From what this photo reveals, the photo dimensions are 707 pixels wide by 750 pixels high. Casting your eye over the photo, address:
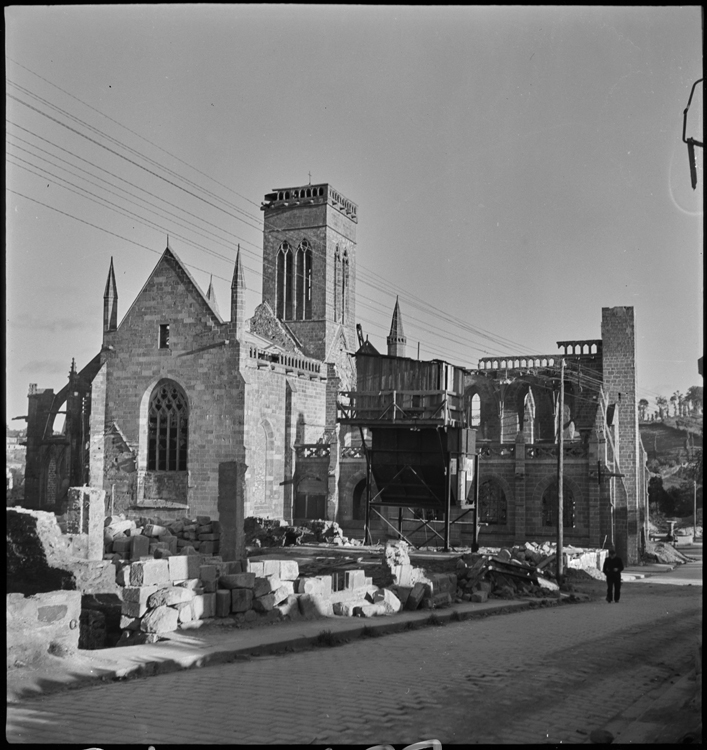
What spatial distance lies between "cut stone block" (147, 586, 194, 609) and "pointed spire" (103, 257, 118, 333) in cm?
2473

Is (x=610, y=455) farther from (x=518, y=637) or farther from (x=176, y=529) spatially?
(x=518, y=637)

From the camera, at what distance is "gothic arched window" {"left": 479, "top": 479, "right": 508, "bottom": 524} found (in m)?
38.8

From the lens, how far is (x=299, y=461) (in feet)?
137

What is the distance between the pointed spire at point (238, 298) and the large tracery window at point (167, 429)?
3820 millimetres

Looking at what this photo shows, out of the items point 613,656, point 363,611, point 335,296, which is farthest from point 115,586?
point 335,296

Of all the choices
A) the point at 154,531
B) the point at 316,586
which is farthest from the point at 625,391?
the point at 316,586

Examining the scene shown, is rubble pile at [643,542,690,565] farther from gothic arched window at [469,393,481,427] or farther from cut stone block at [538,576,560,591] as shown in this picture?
cut stone block at [538,576,560,591]

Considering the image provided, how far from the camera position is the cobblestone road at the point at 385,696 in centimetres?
777

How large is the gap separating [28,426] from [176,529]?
770 inches

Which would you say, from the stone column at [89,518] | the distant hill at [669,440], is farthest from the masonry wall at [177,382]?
the distant hill at [669,440]

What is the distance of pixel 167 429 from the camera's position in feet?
119

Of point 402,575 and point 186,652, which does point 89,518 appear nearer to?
point 186,652

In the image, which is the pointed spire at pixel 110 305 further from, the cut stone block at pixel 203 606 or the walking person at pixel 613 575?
the cut stone block at pixel 203 606

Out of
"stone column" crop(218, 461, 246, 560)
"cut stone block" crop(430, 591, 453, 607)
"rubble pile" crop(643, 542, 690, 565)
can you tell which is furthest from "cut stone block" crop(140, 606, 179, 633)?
"rubble pile" crop(643, 542, 690, 565)
